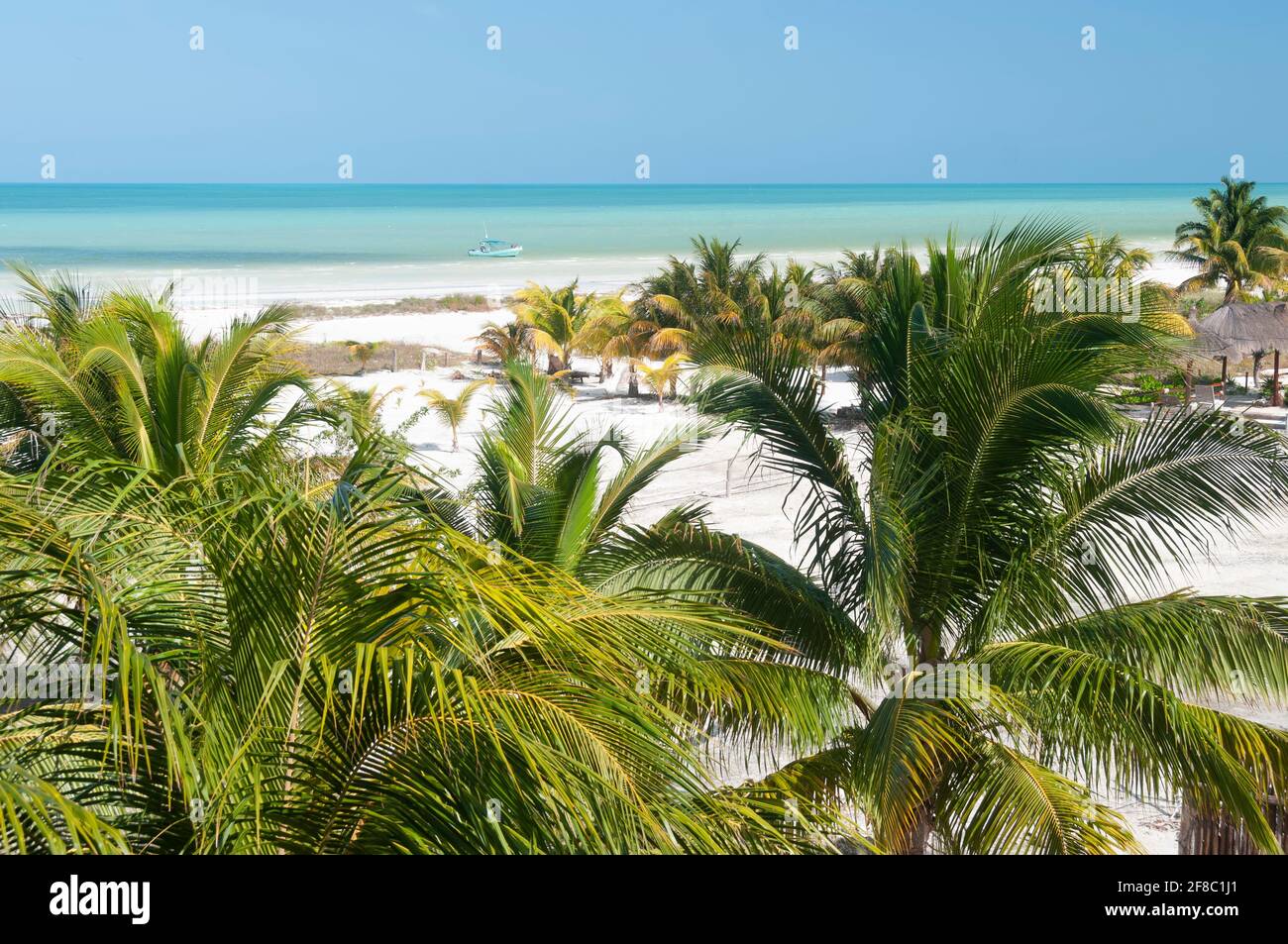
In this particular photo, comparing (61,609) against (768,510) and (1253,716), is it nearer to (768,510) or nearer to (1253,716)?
(1253,716)

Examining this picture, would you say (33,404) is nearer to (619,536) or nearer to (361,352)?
(619,536)

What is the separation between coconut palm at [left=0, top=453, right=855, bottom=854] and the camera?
2625 millimetres

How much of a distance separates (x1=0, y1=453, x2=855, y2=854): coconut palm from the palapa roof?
78.2 ft

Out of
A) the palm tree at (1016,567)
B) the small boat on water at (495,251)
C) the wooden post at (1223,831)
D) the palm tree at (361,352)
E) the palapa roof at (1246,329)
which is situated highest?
the small boat on water at (495,251)

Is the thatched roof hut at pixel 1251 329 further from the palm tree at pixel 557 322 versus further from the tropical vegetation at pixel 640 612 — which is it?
the tropical vegetation at pixel 640 612

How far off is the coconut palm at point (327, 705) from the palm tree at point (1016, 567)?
103 inches

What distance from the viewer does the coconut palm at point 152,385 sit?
7422 millimetres

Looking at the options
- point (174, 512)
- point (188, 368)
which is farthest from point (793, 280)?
point (174, 512)

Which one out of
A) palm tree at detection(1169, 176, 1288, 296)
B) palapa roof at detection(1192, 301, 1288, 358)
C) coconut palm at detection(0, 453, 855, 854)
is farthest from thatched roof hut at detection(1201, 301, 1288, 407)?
coconut palm at detection(0, 453, 855, 854)

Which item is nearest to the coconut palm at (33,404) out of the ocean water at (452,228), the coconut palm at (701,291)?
the coconut palm at (701,291)

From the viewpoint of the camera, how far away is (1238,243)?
35.7 m

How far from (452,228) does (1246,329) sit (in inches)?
3223

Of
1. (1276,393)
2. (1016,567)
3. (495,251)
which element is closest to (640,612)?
(1016,567)

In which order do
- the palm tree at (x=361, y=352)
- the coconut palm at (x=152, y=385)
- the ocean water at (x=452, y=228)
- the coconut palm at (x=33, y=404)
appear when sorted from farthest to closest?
the ocean water at (x=452, y=228) < the palm tree at (x=361, y=352) < the coconut palm at (x=33, y=404) < the coconut palm at (x=152, y=385)
